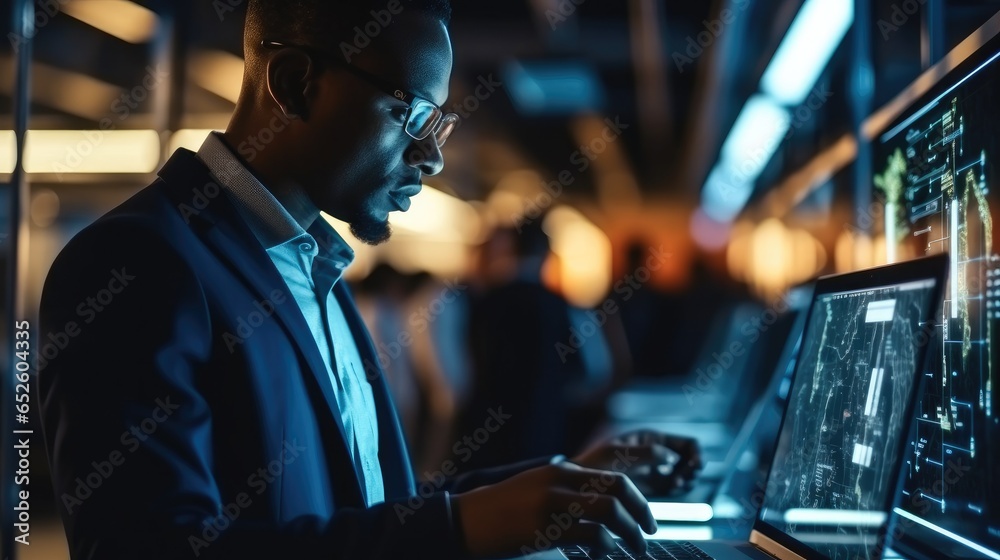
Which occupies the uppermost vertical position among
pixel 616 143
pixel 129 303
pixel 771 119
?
pixel 616 143

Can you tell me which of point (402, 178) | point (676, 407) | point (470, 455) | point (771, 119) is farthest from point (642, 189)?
point (402, 178)

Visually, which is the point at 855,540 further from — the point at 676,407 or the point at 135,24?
the point at 135,24

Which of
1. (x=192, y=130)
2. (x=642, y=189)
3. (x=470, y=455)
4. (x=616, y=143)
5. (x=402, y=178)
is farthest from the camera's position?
(x=642, y=189)

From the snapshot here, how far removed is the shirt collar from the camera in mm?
1252

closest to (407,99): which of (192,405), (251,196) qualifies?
(251,196)

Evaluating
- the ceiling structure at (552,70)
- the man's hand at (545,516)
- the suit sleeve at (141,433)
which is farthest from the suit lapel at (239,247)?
the ceiling structure at (552,70)

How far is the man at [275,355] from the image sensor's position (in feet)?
2.72

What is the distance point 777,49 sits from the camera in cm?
388

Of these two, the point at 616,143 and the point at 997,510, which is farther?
the point at 616,143

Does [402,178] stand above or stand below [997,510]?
Answer: above

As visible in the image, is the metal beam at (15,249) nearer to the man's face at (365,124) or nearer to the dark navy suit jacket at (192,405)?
the dark navy suit jacket at (192,405)

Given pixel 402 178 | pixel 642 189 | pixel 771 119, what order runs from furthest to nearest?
1. pixel 642 189
2. pixel 771 119
3. pixel 402 178

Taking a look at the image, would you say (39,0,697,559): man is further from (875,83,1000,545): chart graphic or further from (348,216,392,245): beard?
(875,83,1000,545): chart graphic

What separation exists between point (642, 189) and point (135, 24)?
12884mm
